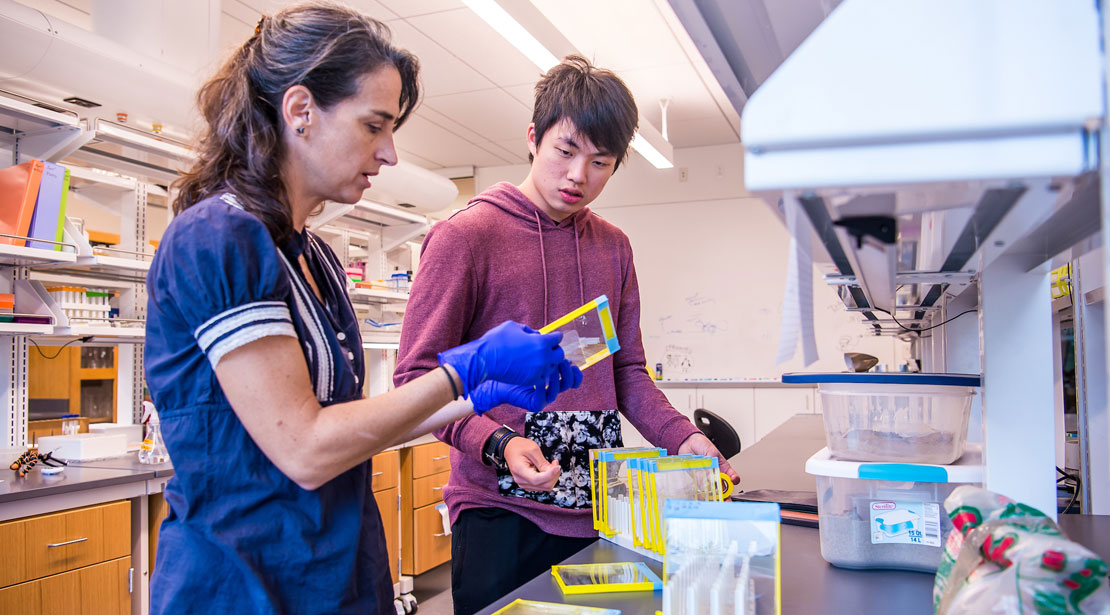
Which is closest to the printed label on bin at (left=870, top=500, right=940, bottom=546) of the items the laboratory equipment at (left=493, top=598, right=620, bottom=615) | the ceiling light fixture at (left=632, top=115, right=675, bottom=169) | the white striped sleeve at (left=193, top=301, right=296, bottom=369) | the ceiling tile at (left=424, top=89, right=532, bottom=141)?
the laboratory equipment at (left=493, top=598, right=620, bottom=615)

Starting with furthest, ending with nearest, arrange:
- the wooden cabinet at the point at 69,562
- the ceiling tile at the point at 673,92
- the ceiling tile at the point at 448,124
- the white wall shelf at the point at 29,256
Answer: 1. the ceiling tile at the point at 448,124
2. the ceiling tile at the point at 673,92
3. the white wall shelf at the point at 29,256
4. the wooden cabinet at the point at 69,562

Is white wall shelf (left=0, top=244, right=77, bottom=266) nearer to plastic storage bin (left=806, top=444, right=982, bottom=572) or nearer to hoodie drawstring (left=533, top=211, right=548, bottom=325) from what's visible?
hoodie drawstring (left=533, top=211, right=548, bottom=325)

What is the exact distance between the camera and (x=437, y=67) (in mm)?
4562

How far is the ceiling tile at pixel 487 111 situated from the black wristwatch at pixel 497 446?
401 centimetres

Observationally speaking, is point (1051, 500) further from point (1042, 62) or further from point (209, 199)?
point (209, 199)

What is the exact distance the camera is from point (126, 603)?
7.65 ft

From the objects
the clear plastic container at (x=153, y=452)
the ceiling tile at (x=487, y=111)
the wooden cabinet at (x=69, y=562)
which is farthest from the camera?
the ceiling tile at (x=487, y=111)

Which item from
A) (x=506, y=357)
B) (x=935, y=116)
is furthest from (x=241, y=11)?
(x=935, y=116)

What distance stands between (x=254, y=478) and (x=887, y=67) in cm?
78

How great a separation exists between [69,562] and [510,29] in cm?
229

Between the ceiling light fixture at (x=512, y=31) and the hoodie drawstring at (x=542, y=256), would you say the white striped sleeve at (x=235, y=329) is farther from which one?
the ceiling light fixture at (x=512, y=31)

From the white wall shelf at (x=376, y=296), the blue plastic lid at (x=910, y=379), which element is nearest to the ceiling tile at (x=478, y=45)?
the white wall shelf at (x=376, y=296)

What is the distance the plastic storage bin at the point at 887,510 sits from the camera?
1104mm

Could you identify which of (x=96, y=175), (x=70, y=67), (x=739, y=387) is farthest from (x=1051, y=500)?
(x=739, y=387)
